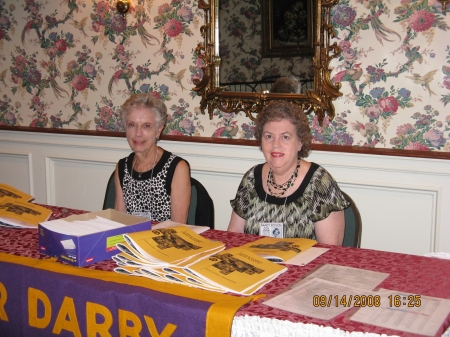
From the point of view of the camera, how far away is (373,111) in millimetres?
3047

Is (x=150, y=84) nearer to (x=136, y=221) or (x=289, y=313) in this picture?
(x=136, y=221)

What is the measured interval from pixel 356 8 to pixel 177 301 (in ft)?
7.12

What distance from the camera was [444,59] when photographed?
283 centimetres

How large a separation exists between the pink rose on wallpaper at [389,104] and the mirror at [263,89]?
0.25 meters

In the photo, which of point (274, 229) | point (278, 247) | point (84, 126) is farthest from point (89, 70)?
point (278, 247)

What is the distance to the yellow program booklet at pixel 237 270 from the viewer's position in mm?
1546

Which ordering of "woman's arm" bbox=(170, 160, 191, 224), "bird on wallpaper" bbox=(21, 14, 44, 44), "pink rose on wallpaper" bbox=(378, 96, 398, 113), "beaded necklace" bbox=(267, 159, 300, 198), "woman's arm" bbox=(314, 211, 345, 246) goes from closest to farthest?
"woman's arm" bbox=(314, 211, 345, 246)
"beaded necklace" bbox=(267, 159, 300, 198)
"woman's arm" bbox=(170, 160, 191, 224)
"pink rose on wallpaper" bbox=(378, 96, 398, 113)
"bird on wallpaper" bbox=(21, 14, 44, 44)

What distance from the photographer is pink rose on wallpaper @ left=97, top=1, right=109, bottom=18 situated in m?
3.86

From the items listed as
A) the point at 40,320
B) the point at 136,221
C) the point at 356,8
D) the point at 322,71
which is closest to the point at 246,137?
the point at 322,71

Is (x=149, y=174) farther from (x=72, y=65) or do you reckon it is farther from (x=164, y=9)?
(x=72, y=65)

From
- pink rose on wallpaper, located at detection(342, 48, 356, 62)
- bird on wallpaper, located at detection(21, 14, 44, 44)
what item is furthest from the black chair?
bird on wallpaper, located at detection(21, 14, 44, 44)

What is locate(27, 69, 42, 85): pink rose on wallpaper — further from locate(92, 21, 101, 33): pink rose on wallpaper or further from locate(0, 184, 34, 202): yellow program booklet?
locate(0, 184, 34, 202): yellow program booklet

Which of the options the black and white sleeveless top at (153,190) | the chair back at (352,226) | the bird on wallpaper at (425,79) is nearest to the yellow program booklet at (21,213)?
the black and white sleeveless top at (153,190)

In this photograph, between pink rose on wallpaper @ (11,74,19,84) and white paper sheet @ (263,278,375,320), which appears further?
pink rose on wallpaper @ (11,74,19,84)
